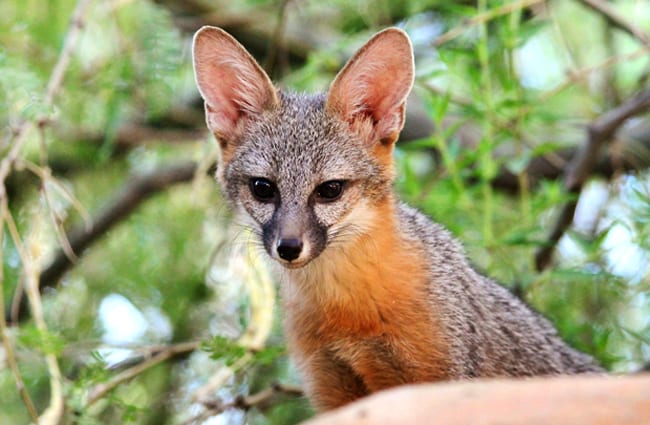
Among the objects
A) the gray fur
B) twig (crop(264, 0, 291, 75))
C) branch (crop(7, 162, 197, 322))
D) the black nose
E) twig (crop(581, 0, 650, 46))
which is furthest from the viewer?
branch (crop(7, 162, 197, 322))

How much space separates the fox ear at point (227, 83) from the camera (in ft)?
16.0

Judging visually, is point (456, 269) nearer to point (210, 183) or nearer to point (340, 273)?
point (340, 273)

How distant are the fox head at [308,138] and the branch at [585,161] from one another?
61.7 inches

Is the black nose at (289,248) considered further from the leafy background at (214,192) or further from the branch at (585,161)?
the branch at (585,161)

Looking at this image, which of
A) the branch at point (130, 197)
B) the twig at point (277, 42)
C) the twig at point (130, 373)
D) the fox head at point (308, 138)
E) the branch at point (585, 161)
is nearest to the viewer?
the fox head at point (308, 138)

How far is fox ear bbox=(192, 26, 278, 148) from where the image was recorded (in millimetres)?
4883

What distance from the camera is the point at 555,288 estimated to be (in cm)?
644

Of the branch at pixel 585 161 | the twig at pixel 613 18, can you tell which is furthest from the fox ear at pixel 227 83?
the twig at pixel 613 18

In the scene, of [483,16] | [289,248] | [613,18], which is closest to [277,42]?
[483,16]

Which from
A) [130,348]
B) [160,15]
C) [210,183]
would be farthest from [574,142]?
[130,348]

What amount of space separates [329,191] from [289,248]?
0.41 m

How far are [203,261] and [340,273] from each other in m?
2.16

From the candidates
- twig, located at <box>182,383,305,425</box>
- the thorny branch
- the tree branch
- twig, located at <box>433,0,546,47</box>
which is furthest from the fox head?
the tree branch

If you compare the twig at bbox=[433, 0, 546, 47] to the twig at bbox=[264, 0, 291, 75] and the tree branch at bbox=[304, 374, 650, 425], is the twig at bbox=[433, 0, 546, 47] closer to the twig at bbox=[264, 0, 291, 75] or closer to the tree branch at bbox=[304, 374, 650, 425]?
the twig at bbox=[264, 0, 291, 75]
